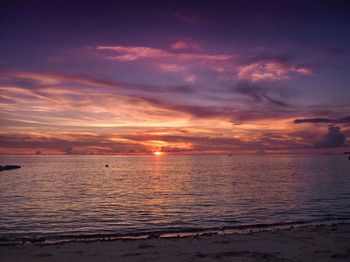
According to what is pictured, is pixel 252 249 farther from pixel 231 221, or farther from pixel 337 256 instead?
pixel 231 221

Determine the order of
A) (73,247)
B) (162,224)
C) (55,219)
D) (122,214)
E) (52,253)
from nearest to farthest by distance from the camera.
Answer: (52,253), (73,247), (162,224), (55,219), (122,214)

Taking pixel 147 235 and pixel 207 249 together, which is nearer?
pixel 207 249

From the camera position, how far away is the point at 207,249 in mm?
19469

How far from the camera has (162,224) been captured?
32.2m

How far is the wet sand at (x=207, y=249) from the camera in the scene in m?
17.6

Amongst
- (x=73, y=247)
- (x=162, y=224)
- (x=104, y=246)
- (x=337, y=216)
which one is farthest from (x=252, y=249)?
(x=337, y=216)

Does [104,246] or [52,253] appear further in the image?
[104,246]

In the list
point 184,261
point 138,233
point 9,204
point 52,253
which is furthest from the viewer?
point 9,204

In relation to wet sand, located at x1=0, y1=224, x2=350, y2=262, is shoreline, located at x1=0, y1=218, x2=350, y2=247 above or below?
below

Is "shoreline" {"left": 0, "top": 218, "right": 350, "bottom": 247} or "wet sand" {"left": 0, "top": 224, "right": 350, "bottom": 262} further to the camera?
"shoreline" {"left": 0, "top": 218, "right": 350, "bottom": 247}

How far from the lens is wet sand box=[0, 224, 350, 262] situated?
57.8ft

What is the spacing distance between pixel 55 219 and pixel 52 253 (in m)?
16.7

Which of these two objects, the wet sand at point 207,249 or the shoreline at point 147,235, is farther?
the shoreline at point 147,235

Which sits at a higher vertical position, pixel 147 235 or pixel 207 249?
pixel 207 249
